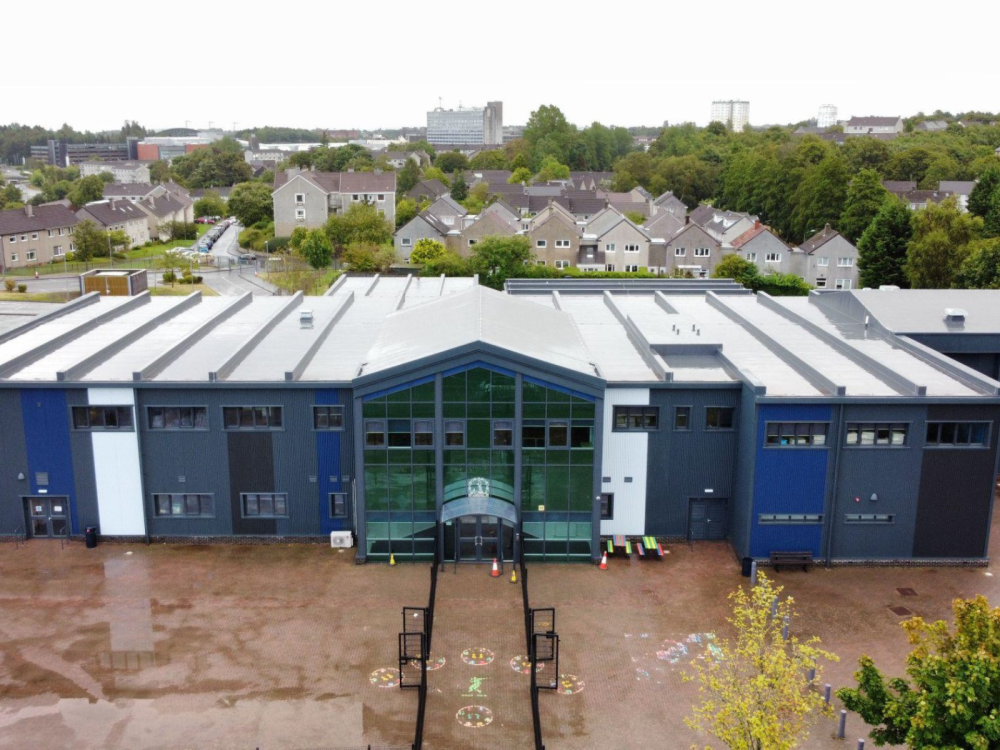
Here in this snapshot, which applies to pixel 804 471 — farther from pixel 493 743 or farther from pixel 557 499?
pixel 493 743

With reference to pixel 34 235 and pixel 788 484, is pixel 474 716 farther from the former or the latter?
pixel 34 235

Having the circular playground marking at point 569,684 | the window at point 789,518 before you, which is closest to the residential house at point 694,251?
the window at point 789,518

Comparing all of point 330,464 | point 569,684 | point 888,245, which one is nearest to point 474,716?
point 569,684

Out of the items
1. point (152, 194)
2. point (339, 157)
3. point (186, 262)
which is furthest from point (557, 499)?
point (339, 157)

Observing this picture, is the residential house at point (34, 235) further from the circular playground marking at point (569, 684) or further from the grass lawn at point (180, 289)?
the circular playground marking at point (569, 684)

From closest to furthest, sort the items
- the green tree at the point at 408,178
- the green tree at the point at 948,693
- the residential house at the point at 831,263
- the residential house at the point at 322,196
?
1. the green tree at the point at 948,693
2. the residential house at the point at 831,263
3. the residential house at the point at 322,196
4. the green tree at the point at 408,178

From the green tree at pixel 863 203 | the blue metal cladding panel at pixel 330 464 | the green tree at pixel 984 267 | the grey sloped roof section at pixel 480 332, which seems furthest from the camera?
the green tree at pixel 863 203
